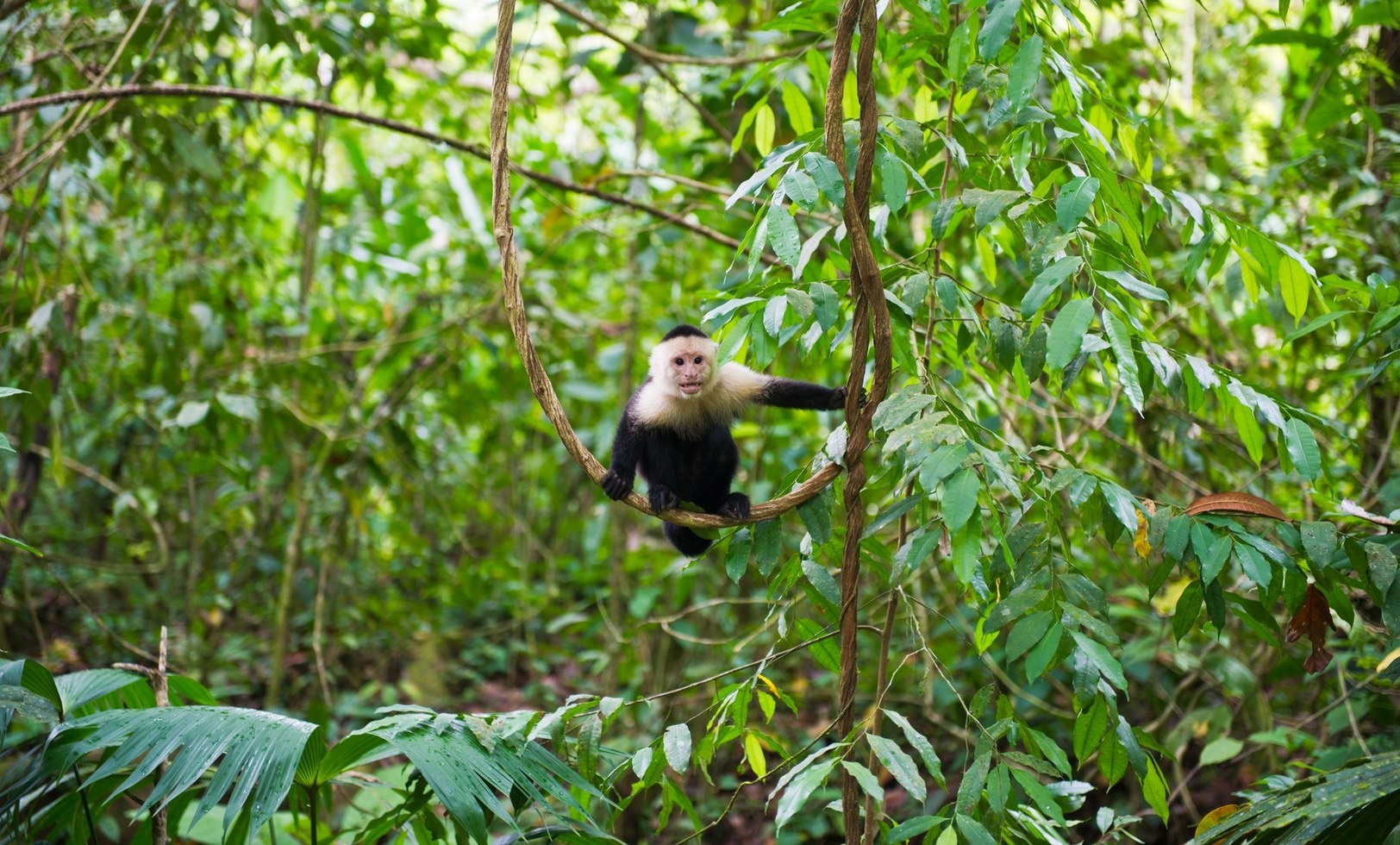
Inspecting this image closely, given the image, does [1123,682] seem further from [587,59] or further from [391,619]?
[391,619]

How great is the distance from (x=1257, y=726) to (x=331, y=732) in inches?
174

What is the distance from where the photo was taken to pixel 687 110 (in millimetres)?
5918

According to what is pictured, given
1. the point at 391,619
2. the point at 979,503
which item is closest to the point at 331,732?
the point at 391,619

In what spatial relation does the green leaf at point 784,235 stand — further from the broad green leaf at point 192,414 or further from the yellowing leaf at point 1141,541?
A: the broad green leaf at point 192,414

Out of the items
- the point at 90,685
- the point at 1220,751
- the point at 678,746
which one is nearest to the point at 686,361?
the point at 678,746

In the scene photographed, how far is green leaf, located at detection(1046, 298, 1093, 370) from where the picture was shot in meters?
1.47

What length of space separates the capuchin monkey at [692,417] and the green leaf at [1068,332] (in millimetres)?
1090

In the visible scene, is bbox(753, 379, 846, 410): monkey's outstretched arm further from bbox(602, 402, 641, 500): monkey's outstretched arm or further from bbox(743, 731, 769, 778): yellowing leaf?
bbox(743, 731, 769, 778): yellowing leaf

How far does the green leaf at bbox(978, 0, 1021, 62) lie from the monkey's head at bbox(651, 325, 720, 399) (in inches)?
49.7

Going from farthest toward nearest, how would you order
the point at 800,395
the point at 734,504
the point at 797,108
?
the point at 734,504 < the point at 800,395 < the point at 797,108

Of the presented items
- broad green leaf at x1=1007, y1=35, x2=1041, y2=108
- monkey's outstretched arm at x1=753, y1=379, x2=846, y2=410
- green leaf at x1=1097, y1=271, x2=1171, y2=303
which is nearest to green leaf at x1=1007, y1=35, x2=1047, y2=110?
broad green leaf at x1=1007, y1=35, x2=1041, y2=108

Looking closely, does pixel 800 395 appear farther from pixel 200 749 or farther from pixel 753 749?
pixel 200 749

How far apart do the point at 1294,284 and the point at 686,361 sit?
1477mm

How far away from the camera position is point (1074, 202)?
5.40ft
